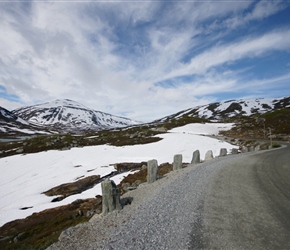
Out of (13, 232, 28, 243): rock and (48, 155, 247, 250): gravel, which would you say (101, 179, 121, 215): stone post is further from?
(13, 232, 28, 243): rock

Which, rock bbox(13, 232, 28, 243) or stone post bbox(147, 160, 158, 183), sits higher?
stone post bbox(147, 160, 158, 183)

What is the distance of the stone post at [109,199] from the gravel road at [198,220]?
1.55 feet

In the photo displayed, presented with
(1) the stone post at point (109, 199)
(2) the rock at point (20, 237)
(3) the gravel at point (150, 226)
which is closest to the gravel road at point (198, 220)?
(3) the gravel at point (150, 226)

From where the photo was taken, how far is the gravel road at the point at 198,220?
25.2 feet

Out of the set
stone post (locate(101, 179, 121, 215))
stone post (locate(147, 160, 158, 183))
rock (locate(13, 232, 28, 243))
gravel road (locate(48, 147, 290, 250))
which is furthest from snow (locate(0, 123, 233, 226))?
gravel road (locate(48, 147, 290, 250))

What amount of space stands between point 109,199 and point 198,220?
16.0 ft

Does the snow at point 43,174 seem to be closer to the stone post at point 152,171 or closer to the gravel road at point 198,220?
the stone post at point 152,171

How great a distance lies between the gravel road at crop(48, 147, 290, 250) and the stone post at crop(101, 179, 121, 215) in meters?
0.47

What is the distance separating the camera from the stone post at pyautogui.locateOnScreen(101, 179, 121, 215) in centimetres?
1150

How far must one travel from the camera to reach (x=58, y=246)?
Result: 8719mm

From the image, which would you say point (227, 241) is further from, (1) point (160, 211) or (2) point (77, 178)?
(2) point (77, 178)

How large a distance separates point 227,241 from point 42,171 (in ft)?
124

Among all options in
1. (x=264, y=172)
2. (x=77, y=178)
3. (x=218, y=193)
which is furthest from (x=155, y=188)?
(x=77, y=178)

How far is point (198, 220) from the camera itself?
9.13m
